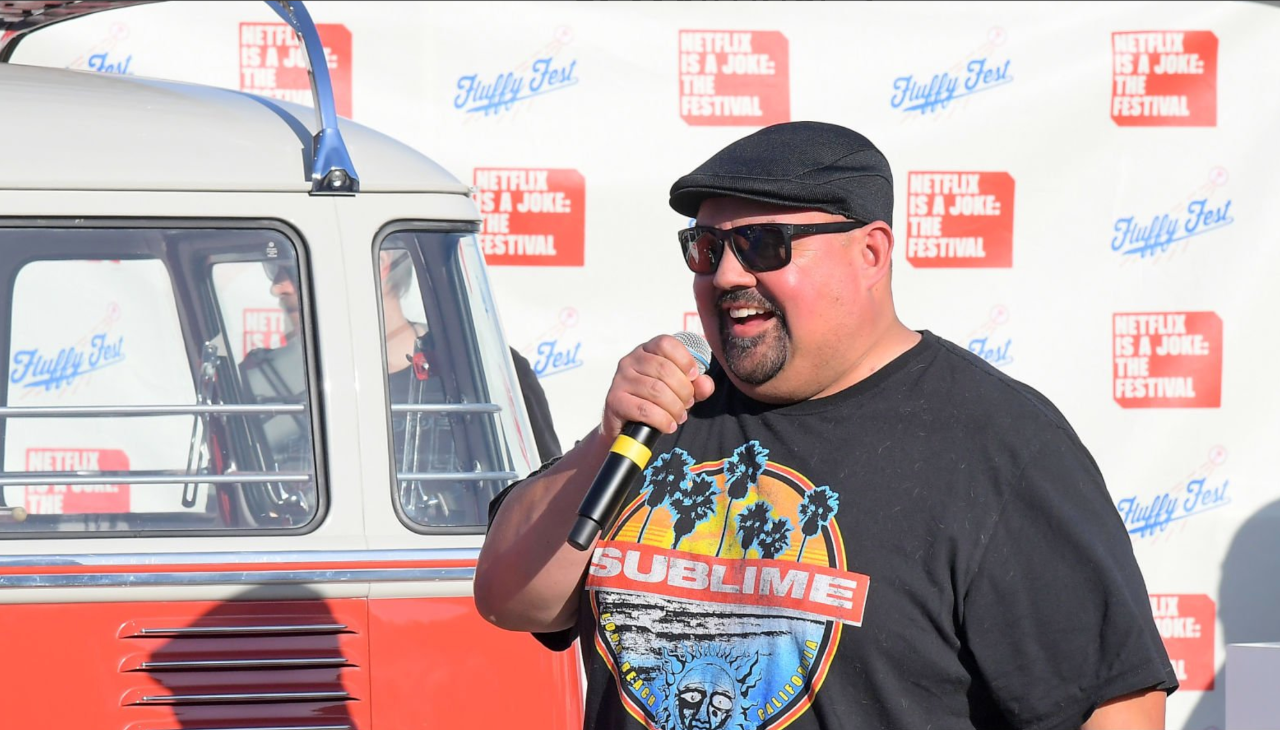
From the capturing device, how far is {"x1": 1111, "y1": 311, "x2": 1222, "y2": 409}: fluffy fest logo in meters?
5.81

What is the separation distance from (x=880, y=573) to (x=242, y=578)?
1.51m

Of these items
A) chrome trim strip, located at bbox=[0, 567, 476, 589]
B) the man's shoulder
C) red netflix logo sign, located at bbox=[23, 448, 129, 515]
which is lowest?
chrome trim strip, located at bbox=[0, 567, 476, 589]

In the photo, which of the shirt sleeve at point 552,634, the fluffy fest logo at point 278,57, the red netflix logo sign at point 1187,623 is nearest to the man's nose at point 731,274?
the shirt sleeve at point 552,634

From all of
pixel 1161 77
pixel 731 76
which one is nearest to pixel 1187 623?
pixel 1161 77

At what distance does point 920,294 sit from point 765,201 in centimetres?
414

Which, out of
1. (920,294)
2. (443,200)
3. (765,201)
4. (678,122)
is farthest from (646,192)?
(765,201)

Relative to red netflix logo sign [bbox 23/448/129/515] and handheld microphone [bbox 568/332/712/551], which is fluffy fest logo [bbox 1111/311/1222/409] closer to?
red netflix logo sign [bbox 23/448/129/515]

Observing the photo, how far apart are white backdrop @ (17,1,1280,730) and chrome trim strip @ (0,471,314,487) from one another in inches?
111

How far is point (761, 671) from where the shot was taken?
1.77 meters

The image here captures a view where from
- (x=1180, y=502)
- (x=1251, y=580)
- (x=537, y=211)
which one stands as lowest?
(x=1251, y=580)

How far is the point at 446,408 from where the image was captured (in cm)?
295

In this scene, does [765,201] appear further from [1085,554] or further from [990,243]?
[990,243]

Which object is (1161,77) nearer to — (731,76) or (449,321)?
(731,76)

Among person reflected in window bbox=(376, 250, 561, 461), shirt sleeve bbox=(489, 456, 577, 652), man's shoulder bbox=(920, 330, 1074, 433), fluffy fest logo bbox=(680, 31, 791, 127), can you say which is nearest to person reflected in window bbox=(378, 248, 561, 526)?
person reflected in window bbox=(376, 250, 561, 461)
